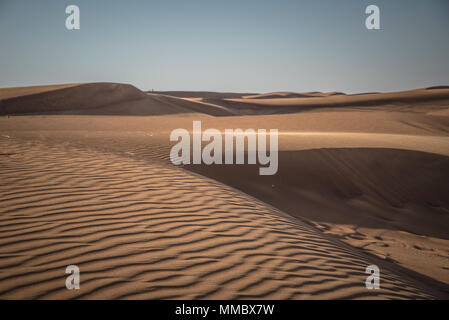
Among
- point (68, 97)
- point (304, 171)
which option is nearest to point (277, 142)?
point (304, 171)

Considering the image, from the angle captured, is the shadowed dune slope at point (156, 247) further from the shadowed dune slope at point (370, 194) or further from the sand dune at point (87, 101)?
the sand dune at point (87, 101)

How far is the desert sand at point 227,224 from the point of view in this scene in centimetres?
237

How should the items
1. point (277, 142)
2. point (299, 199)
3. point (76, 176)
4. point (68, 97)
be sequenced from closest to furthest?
point (76, 176) < point (299, 199) < point (277, 142) < point (68, 97)

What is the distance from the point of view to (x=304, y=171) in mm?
8172

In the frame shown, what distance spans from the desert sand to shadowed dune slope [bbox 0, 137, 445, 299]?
1 centimetres

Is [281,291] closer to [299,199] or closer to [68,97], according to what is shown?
[299,199]

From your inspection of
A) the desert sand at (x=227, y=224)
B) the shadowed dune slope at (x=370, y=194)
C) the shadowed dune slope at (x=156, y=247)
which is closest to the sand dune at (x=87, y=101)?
the desert sand at (x=227, y=224)

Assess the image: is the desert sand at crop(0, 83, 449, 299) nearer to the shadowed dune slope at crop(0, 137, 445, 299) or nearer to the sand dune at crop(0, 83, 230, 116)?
the shadowed dune slope at crop(0, 137, 445, 299)

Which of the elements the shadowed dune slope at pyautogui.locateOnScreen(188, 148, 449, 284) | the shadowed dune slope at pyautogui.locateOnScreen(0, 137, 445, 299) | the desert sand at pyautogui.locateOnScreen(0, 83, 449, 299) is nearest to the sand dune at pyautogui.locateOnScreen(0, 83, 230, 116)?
the desert sand at pyautogui.locateOnScreen(0, 83, 449, 299)

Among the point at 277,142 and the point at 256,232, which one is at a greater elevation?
the point at 277,142

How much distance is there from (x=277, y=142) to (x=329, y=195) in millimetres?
3508

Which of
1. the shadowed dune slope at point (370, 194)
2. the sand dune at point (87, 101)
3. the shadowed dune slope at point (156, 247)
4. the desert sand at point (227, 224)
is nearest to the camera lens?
the shadowed dune slope at point (156, 247)

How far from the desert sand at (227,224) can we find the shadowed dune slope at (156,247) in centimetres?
1

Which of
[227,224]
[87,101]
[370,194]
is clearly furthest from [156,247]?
[87,101]
